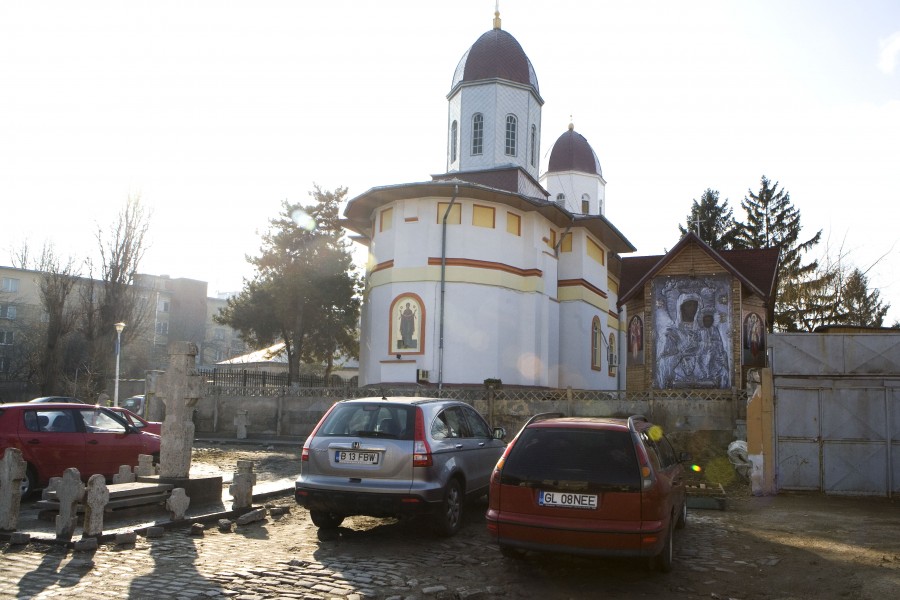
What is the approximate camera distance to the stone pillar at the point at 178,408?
10.4 metres

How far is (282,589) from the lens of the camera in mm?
6164

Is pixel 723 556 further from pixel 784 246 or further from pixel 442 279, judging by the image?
pixel 784 246

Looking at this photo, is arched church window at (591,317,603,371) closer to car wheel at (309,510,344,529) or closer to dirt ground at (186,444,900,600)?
dirt ground at (186,444,900,600)

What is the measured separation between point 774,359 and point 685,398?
17.9 feet

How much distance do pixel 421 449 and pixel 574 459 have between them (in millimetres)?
2061

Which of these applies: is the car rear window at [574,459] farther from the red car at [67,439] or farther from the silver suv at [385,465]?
the red car at [67,439]

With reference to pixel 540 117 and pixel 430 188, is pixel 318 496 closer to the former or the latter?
pixel 430 188

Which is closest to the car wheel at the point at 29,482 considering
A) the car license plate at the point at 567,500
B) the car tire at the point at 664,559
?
the car license plate at the point at 567,500

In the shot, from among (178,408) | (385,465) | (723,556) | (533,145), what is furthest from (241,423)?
(723,556)

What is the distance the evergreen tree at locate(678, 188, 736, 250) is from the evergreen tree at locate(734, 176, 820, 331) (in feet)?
2.25

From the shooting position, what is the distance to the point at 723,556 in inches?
306

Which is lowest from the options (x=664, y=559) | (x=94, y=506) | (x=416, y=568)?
(x=416, y=568)

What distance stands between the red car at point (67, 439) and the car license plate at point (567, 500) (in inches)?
326

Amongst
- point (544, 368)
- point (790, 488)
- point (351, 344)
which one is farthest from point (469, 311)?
point (790, 488)
